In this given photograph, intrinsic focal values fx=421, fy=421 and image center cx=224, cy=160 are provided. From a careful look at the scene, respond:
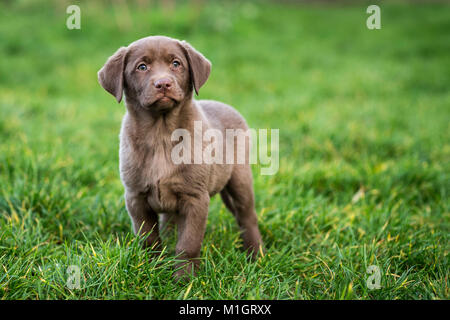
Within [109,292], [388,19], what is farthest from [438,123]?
[388,19]

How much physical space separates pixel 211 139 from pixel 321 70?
7.05m

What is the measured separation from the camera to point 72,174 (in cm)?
396

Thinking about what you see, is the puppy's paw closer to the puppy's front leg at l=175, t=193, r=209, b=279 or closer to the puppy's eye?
the puppy's front leg at l=175, t=193, r=209, b=279

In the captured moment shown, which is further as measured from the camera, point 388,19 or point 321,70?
point 388,19

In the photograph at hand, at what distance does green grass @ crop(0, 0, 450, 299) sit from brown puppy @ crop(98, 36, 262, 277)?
0.74ft

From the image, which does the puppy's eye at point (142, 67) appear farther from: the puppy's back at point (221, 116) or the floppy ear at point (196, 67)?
the puppy's back at point (221, 116)

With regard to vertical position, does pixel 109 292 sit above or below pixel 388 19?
below

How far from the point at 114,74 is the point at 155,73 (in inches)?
11.5

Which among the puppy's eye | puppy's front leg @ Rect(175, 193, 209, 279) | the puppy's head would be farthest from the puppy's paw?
the puppy's eye

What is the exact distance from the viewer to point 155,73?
2447 millimetres

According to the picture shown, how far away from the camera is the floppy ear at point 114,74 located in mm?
2549

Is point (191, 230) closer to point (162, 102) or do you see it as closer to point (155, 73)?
point (162, 102)

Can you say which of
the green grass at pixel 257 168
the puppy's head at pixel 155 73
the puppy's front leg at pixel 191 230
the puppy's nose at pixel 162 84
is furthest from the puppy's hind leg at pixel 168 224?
the puppy's nose at pixel 162 84
